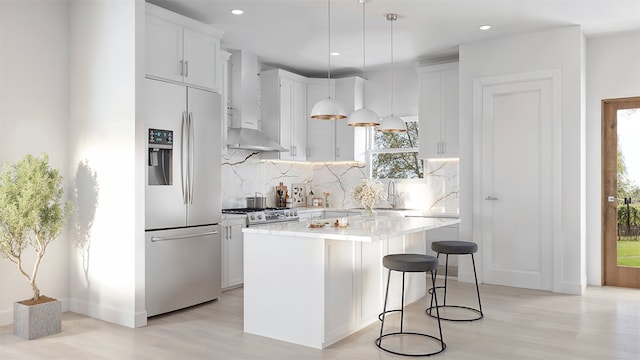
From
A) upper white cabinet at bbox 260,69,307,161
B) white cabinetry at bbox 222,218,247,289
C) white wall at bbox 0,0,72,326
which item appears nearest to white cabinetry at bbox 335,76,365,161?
upper white cabinet at bbox 260,69,307,161

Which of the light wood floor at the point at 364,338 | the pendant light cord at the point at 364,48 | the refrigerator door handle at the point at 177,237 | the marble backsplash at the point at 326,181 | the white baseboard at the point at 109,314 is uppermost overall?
the pendant light cord at the point at 364,48

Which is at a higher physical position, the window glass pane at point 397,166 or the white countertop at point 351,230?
the window glass pane at point 397,166

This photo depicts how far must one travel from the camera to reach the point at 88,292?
14.3 feet

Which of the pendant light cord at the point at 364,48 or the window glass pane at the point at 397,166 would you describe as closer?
the pendant light cord at the point at 364,48

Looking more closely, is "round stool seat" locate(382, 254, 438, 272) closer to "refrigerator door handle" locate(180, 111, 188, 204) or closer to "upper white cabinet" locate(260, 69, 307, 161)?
"refrigerator door handle" locate(180, 111, 188, 204)

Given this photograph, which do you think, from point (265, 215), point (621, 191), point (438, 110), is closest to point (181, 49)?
point (265, 215)

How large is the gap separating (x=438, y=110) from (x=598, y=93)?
5.95 ft

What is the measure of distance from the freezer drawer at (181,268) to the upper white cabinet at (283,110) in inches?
83.6

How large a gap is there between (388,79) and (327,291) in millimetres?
4302

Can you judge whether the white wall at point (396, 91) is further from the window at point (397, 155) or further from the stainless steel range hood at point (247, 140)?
the stainless steel range hood at point (247, 140)

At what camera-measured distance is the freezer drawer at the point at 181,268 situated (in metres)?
4.17

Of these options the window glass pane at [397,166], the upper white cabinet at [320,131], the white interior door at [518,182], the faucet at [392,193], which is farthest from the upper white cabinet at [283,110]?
the white interior door at [518,182]

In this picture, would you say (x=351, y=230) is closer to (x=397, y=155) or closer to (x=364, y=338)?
(x=364, y=338)

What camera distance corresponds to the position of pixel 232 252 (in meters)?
5.39
